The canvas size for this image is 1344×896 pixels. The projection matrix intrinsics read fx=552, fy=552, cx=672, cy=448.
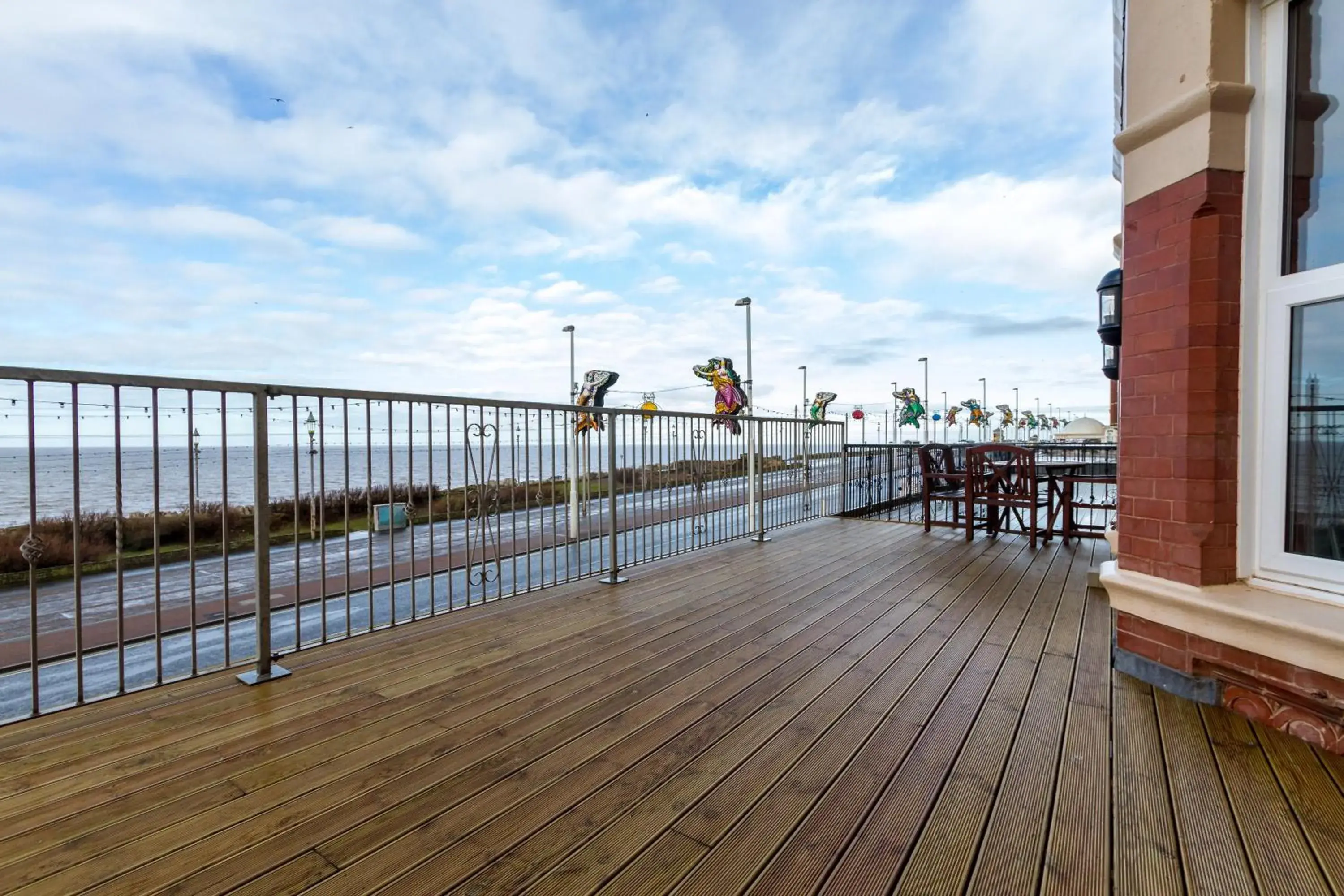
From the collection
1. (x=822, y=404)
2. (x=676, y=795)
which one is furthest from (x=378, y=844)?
(x=822, y=404)

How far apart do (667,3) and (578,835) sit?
879cm

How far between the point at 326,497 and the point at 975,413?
108 feet

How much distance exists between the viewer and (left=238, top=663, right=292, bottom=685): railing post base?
2.34 meters

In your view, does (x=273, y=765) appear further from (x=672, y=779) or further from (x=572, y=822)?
(x=672, y=779)

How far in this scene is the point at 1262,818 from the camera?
4.60 ft

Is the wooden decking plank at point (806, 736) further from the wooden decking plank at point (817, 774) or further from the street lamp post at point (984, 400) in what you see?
the street lamp post at point (984, 400)

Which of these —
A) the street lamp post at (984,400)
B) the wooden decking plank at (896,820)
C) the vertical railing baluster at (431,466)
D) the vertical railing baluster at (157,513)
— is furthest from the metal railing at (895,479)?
the street lamp post at (984,400)

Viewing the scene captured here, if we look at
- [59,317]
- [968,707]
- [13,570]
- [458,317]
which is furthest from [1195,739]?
[59,317]

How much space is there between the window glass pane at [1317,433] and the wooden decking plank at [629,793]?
1.67 m

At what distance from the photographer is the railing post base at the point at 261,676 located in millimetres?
2338

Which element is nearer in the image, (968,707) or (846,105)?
(968,707)

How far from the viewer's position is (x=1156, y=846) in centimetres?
130

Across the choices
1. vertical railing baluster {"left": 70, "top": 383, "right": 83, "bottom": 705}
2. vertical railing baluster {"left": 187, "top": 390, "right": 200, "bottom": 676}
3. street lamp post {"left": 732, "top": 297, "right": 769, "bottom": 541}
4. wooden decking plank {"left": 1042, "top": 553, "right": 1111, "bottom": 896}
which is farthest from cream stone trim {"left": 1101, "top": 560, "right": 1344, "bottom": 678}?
vertical railing baluster {"left": 70, "top": 383, "right": 83, "bottom": 705}

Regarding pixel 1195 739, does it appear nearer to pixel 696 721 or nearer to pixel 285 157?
pixel 696 721
